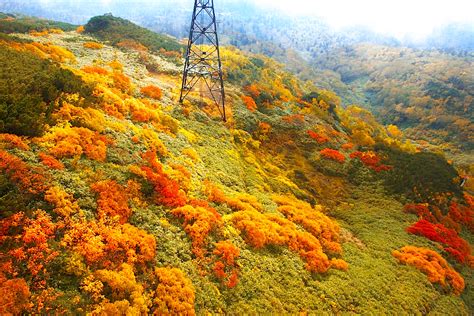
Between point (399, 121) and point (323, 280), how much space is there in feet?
646

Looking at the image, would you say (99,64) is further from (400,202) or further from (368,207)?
(400,202)

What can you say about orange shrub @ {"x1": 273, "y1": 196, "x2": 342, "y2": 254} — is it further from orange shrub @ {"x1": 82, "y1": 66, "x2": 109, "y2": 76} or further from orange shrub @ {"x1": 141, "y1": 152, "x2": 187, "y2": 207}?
orange shrub @ {"x1": 82, "y1": 66, "x2": 109, "y2": 76}

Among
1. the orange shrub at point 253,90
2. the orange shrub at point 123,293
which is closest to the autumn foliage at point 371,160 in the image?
the orange shrub at point 253,90

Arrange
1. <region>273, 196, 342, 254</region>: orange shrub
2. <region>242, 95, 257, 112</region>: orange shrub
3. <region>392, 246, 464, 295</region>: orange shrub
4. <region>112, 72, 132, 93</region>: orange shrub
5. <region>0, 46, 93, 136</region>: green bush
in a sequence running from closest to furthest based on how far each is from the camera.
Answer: <region>0, 46, 93, 136</region>: green bush, <region>273, 196, 342, 254</region>: orange shrub, <region>392, 246, 464, 295</region>: orange shrub, <region>112, 72, 132, 93</region>: orange shrub, <region>242, 95, 257, 112</region>: orange shrub

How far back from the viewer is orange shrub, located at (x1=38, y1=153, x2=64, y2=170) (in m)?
17.1

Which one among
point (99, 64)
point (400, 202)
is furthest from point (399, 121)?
point (99, 64)

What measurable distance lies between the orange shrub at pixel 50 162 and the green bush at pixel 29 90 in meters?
2.27

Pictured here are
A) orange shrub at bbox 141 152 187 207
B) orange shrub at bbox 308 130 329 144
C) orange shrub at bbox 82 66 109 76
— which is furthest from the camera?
orange shrub at bbox 308 130 329 144

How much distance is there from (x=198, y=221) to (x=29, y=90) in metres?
13.9

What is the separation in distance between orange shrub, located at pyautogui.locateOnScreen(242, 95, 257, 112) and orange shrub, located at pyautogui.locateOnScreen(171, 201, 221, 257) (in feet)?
116

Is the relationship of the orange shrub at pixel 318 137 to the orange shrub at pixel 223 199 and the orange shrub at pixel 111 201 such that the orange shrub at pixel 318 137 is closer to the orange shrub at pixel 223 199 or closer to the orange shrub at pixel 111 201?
the orange shrub at pixel 223 199

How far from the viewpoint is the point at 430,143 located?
532ft

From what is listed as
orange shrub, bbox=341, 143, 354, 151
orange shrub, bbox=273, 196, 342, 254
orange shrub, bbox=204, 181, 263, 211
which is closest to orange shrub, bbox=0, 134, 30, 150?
orange shrub, bbox=204, 181, 263, 211

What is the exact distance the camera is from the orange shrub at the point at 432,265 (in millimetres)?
27859
